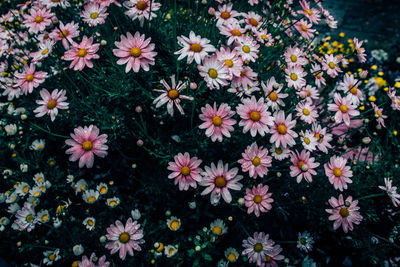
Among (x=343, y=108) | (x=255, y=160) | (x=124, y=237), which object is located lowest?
(x=124, y=237)

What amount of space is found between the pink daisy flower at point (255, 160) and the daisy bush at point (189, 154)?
0.4 inches

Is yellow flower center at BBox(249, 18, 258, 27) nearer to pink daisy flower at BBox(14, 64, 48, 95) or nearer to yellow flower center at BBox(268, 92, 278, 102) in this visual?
yellow flower center at BBox(268, 92, 278, 102)

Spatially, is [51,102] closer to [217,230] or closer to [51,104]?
[51,104]

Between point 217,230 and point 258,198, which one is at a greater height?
point 258,198

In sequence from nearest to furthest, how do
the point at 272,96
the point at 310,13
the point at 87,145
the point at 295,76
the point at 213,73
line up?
1. the point at 87,145
2. the point at 213,73
3. the point at 272,96
4. the point at 295,76
5. the point at 310,13

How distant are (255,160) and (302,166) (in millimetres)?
348

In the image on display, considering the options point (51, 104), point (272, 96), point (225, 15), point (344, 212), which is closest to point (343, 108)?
point (272, 96)

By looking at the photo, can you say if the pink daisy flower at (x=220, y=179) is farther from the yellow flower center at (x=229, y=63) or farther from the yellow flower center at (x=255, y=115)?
the yellow flower center at (x=229, y=63)

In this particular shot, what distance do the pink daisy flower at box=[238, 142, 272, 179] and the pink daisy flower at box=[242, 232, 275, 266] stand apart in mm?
520

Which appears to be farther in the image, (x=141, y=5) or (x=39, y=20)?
(x=39, y=20)

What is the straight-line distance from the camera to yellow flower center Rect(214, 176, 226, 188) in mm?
1819

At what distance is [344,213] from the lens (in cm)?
194

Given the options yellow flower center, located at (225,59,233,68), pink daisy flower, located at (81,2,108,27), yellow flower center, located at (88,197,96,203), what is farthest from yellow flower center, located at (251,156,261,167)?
pink daisy flower, located at (81,2,108,27)

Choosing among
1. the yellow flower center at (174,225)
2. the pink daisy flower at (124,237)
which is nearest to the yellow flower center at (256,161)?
the yellow flower center at (174,225)
